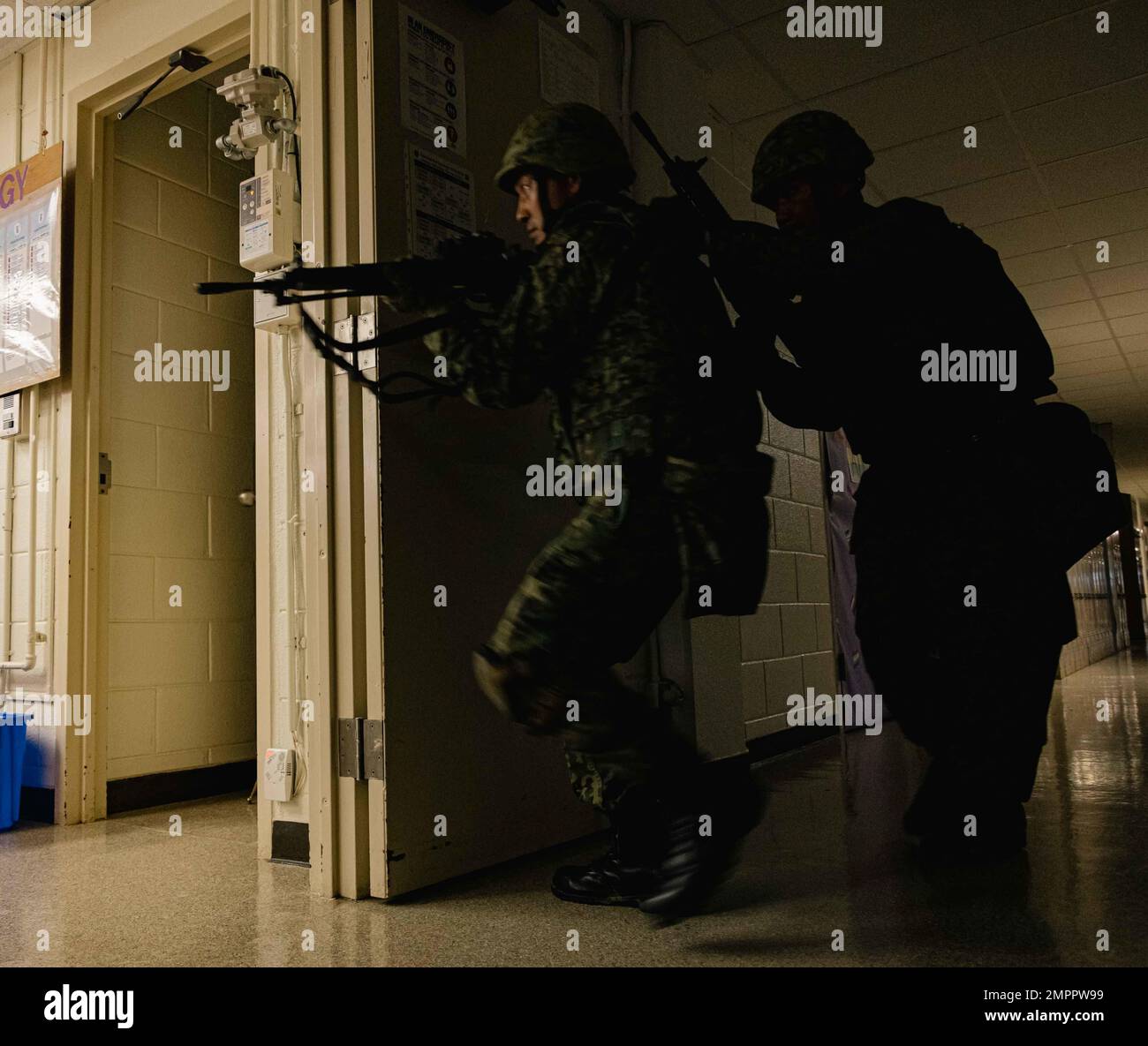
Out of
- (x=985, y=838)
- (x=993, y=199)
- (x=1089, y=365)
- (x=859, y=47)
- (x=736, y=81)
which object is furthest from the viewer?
(x=1089, y=365)

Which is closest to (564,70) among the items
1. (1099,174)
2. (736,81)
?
(736,81)

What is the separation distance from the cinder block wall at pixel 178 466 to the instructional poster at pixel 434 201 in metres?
1.60

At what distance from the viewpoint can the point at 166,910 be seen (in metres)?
1.84

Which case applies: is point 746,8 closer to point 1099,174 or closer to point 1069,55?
point 1069,55

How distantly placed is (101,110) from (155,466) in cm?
124

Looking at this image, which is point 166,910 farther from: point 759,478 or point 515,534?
point 759,478

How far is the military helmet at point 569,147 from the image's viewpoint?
177cm

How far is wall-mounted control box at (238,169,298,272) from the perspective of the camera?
211cm

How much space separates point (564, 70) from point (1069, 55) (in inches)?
83.2

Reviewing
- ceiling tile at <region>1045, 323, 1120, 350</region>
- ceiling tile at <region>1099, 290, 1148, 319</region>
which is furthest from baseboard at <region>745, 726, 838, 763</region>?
ceiling tile at <region>1045, 323, 1120, 350</region>

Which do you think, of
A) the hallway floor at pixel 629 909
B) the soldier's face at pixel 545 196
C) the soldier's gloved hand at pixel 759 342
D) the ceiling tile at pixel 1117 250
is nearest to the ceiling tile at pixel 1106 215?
the ceiling tile at pixel 1117 250

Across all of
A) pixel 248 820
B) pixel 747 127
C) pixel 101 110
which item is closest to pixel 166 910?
pixel 248 820

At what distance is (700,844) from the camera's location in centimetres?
155

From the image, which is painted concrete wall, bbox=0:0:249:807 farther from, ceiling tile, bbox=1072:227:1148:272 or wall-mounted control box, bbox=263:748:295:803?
ceiling tile, bbox=1072:227:1148:272
